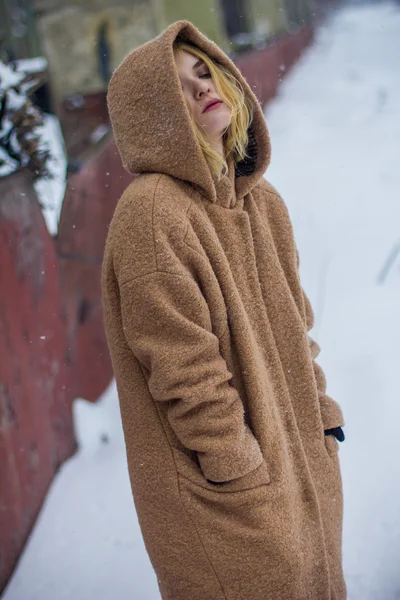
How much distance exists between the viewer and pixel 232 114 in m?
1.58

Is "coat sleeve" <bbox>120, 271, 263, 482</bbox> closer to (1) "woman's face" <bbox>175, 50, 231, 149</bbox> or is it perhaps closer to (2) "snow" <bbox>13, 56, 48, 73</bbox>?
(1) "woman's face" <bbox>175, 50, 231, 149</bbox>

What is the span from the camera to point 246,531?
1579 mm

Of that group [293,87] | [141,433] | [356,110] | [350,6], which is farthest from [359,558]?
[350,6]

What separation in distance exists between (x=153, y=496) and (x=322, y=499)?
1.48ft

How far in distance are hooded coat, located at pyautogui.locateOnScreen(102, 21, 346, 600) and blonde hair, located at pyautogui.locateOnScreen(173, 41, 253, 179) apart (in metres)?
0.02

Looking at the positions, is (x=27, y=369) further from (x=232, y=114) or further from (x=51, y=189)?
(x=232, y=114)

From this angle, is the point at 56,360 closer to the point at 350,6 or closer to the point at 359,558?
the point at 359,558

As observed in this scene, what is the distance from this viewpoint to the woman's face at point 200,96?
1539 mm

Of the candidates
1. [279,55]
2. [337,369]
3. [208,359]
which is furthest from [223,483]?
[279,55]

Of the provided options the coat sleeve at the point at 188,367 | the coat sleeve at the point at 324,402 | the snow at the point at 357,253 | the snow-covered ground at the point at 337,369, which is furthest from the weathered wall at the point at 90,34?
the coat sleeve at the point at 188,367

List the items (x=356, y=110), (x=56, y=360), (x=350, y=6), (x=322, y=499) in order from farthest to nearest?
(x=350, y=6) < (x=356, y=110) < (x=56, y=360) < (x=322, y=499)

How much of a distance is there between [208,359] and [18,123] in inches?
60.2

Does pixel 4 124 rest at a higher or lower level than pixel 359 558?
higher

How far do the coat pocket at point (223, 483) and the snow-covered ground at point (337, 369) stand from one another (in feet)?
3.81
